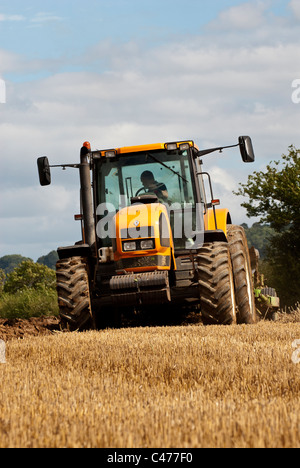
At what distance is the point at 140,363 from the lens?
6262 millimetres

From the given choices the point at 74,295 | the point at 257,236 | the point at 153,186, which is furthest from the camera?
the point at 257,236

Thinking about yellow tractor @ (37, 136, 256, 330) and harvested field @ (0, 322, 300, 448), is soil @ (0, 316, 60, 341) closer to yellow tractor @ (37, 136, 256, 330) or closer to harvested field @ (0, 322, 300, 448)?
yellow tractor @ (37, 136, 256, 330)

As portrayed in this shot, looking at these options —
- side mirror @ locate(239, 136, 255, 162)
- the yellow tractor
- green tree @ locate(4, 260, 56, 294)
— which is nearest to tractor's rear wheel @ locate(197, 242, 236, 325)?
the yellow tractor

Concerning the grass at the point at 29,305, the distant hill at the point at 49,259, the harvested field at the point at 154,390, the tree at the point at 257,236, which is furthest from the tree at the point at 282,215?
the distant hill at the point at 49,259

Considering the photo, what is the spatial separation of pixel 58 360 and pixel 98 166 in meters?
4.42

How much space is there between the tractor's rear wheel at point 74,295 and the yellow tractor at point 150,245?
0.01 metres

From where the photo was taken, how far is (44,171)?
9.79 meters

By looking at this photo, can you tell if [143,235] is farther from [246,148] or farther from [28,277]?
[28,277]

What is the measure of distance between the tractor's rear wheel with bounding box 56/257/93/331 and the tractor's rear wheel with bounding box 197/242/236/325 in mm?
1619

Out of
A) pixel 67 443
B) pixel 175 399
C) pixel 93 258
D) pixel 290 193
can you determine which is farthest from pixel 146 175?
pixel 290 193

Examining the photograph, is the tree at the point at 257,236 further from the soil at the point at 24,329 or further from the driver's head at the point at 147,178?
the driver's head at the point at 147,178

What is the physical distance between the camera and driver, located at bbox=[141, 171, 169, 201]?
33.6 feet

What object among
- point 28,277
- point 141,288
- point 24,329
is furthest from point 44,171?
point 28,277

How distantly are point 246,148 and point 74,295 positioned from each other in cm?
318
